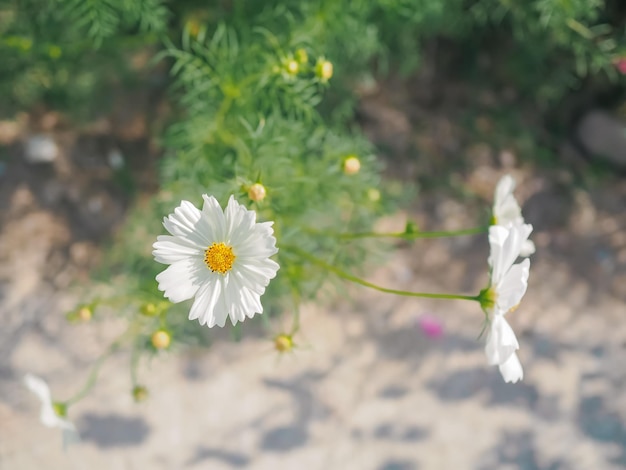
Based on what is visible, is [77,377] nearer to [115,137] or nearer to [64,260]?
[64,260]

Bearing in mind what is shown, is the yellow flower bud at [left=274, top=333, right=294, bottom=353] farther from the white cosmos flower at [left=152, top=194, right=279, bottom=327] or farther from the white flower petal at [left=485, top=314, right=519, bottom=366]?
the white flower petal at [left=485, top=314, right=519, bottom=366]

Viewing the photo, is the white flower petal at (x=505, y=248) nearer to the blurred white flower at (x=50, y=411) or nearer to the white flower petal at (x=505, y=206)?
the white flower petal at (x=505, y=206)

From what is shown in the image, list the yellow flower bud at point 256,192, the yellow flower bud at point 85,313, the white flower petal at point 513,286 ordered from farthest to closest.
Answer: the yellow flower bud at point 85,313 → the yellow flower bud at point 256,192 → the white flower petal at point 513,286

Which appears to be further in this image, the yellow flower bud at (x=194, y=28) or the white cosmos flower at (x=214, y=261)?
the yellow flower bud at (x=194, y=28)

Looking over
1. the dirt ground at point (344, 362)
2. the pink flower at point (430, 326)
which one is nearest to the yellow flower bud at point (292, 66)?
the dirt ground at point (344, 362)

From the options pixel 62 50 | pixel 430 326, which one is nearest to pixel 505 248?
pixel 430 326

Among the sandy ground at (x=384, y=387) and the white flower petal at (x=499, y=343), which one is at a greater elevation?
the sandy ground at (x=384, y=387)

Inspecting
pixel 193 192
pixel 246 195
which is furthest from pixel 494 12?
pixel 246 195
